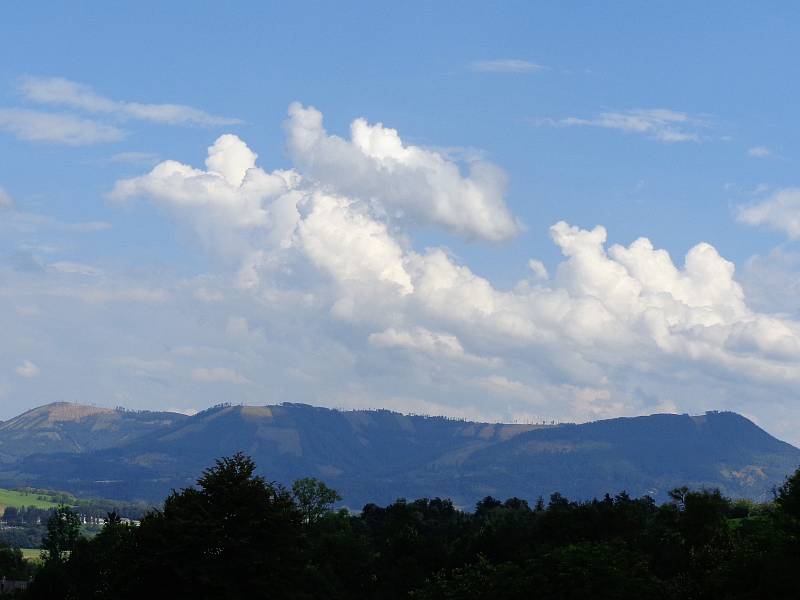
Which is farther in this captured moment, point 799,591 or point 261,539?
point 261,539

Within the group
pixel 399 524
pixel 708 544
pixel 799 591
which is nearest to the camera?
pixel 799 591

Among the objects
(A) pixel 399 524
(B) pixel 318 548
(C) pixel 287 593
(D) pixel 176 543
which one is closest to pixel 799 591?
(C) pixel 287 593

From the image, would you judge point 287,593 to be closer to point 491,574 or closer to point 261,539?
point 261,539

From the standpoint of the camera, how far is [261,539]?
3514 inches

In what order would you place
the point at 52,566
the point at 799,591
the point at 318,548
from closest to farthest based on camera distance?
the point at 799,591 → the point at 318,548 → the point at 52,566

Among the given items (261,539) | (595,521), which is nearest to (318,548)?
(595,521)

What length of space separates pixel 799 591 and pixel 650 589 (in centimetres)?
1307

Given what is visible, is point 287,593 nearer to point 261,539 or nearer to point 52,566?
point 261,539

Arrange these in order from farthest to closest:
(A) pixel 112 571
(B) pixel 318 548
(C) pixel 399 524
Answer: (C) pixel 399 524 → (B) pixel 318 548 → (A) pixel 112 571

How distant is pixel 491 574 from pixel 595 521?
37.2 meters

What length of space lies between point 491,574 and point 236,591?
24.0 metres

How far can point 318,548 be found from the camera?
130 meters

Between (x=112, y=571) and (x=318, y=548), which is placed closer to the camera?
(x=112, y=571)

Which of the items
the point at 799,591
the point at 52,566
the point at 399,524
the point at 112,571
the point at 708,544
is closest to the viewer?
the point at 799,591
